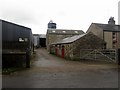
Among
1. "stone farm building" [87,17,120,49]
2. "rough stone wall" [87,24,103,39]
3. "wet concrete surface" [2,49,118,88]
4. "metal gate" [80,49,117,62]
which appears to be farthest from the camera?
"rough stone wall" [87,24,103,39]

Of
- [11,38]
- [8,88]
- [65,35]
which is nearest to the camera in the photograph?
[8,88]

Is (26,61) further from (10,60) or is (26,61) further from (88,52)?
(88,52)

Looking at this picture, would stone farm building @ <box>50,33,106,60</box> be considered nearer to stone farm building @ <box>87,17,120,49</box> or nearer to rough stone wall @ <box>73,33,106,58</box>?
rough stone wall @ <box>73,33,106,58</box>

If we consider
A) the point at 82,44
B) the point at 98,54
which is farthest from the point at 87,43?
the point at 98,54

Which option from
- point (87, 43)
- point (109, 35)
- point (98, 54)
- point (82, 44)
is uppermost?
point (109, 35)

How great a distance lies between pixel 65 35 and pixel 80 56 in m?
30.5

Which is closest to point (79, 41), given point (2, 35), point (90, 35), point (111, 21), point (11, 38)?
point (90, 35)

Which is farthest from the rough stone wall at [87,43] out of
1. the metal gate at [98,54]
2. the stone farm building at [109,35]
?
the stone farm building at [109,35]

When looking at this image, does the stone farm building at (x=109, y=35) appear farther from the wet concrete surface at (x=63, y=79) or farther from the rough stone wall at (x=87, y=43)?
the wet concrete surface at (x=63, y=79)

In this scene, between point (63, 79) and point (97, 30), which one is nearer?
point (63, 79)

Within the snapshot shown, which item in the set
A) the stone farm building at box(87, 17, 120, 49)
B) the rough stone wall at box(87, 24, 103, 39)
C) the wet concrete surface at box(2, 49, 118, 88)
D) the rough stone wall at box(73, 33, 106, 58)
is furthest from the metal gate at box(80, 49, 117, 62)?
the rough stone wall at box(87, 24, 103, 39)

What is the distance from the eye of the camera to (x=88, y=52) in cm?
2573

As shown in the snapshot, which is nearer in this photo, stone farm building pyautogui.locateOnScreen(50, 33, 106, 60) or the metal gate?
the metal gate

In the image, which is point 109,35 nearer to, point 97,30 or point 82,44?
point 97,30
